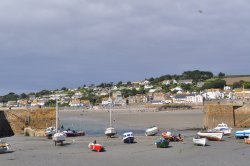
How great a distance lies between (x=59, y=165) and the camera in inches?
1235

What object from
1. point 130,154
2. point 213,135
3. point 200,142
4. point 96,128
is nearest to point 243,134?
point 213,135

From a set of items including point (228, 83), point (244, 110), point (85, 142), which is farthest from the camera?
point (228, 83)

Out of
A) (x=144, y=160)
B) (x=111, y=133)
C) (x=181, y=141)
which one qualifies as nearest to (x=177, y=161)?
(x=144, y=160)

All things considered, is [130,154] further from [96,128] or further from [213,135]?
[96,128]

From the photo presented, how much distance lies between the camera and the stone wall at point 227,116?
6288 cm

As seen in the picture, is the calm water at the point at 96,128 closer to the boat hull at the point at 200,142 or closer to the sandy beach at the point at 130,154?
the sandy beach at the point at 130,154

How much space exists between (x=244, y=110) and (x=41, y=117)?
23584 millimetres

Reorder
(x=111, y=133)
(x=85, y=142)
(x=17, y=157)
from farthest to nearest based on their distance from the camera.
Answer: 1. (x=111, y=133)
2. (x=85, y=142)
3. (x=17, y=157)

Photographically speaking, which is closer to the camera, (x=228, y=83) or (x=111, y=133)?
(x=111, y=133)

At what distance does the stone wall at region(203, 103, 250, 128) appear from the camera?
206 ft

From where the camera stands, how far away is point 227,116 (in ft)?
207

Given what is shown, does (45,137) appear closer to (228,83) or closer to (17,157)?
(17,157)

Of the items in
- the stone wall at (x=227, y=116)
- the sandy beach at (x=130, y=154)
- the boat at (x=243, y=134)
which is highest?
the stone wall at (x=227, y=116)

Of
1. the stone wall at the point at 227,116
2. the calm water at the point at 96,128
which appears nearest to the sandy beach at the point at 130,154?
the calm water at the point at 96,128
